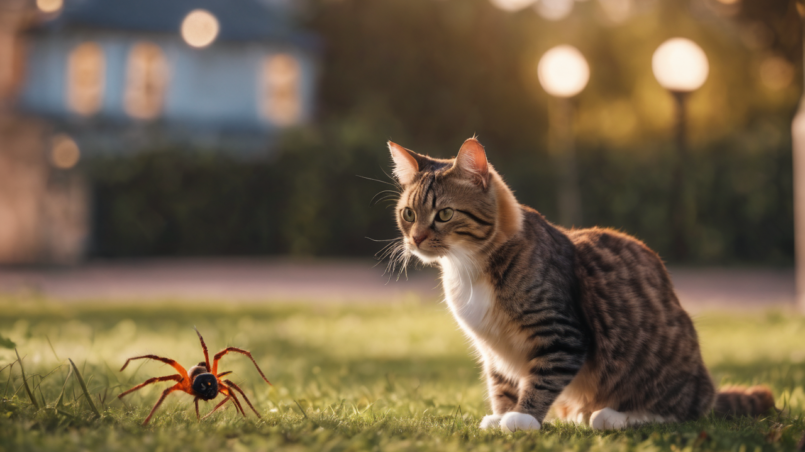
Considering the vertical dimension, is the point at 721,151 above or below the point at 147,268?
above

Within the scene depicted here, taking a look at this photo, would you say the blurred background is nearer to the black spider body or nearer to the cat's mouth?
the cat's mouth

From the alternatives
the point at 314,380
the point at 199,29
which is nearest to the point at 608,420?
the point at 314,380

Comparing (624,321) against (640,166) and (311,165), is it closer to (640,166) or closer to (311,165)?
(640,166)

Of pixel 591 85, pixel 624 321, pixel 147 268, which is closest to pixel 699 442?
pixel 624 321

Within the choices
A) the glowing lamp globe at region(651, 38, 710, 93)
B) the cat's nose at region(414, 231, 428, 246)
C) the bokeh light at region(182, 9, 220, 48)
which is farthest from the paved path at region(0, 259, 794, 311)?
the bokeh light at region(182, 9, 220, 48)

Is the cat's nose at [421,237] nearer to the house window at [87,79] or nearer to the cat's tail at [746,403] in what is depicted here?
the cat's tail at [746,403]

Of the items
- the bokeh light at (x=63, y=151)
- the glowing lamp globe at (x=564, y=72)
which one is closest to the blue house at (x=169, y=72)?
the bokeh light at (x=63, y=151)
